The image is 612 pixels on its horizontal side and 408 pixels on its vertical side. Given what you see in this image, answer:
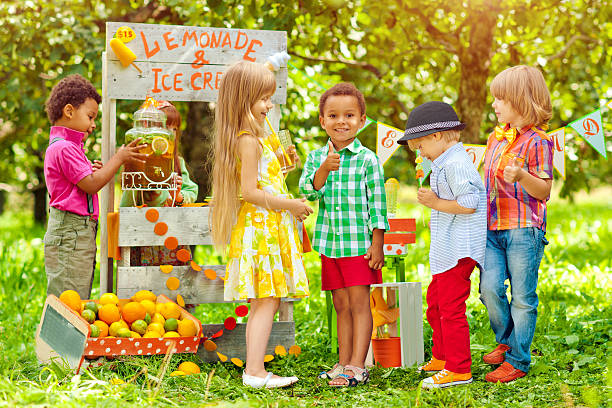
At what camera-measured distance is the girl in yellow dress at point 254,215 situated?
354cm

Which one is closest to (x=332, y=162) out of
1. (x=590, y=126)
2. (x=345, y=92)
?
(x=345, y=92)

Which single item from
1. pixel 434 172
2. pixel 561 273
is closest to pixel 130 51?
pixel 434 172

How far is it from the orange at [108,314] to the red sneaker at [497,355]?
2129 mm

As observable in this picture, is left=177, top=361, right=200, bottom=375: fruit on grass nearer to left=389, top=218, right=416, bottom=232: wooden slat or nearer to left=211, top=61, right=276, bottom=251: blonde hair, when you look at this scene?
left=211, top=61, right=276, bottom=251: blonde hair

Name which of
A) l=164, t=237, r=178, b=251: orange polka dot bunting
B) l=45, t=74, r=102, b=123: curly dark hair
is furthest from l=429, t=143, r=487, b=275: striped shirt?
l=45, t=74, r=102, b=123: curly dark hair

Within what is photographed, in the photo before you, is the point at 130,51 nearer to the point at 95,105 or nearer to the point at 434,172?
the point at 95,105

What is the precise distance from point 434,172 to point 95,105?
7.15 feet

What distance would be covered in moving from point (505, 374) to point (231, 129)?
1.98 metres

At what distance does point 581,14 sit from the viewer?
7.44 m

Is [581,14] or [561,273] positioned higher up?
[581,14]

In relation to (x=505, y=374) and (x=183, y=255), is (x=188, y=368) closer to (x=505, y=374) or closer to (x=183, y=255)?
(x=183, y=255)

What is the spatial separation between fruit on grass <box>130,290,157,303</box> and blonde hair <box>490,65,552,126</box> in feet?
7.59

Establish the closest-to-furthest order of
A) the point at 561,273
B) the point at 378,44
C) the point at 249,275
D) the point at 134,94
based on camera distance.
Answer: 1. the point at 249,275
2. the point at 134,94
3. the point at 561,273
4. the point at 378,44

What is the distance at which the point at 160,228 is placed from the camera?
402cm
